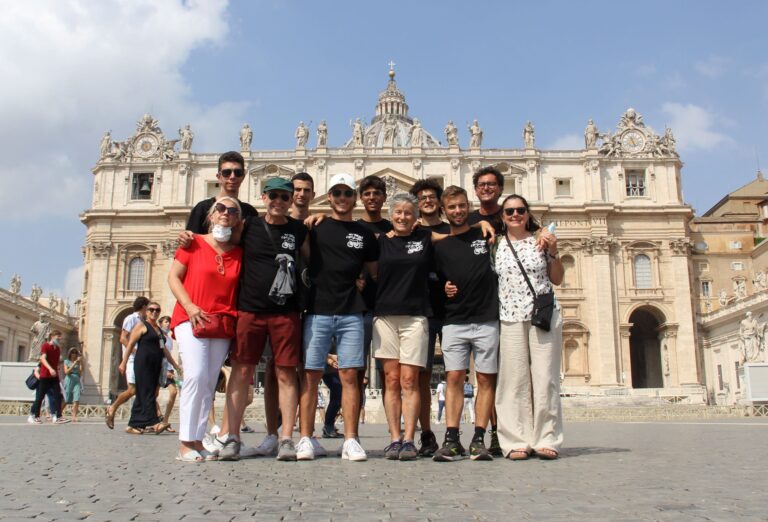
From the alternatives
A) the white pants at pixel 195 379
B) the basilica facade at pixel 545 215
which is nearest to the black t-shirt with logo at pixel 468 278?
the white pants at pixel 195 379

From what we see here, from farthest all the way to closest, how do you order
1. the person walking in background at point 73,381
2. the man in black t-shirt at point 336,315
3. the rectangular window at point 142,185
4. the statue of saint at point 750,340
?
the rectangular window at point 142,185 < the statue of saint at point 750,340 < the person walking in background at point 73,381 < the man in black t-shirt at point 336,315

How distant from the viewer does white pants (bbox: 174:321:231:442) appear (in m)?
6.41

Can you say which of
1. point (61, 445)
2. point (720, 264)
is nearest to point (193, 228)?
point (61, 445)

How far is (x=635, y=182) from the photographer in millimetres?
47281

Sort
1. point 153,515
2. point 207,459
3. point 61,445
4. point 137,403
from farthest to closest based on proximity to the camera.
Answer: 1. point 137,403
2. point 61,445
3. point 207,459
4. point 153,515

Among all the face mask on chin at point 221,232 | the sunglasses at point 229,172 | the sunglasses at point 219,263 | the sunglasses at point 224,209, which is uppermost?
the sunglasses at point 229,172

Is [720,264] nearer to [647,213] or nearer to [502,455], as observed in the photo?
[647,213]

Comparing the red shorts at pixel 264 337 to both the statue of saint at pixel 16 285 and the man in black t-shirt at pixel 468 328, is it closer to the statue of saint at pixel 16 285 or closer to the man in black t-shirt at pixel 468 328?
the man in black t-shirt at pixel 468 328

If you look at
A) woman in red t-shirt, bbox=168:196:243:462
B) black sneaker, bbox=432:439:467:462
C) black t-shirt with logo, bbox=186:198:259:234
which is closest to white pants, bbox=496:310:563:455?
black sneaker, bbox=432:439:467:462

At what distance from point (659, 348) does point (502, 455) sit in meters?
43.0

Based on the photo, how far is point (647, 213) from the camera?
4578 cm

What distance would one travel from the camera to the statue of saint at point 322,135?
155 feet

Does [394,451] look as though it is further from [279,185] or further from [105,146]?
[105,146]

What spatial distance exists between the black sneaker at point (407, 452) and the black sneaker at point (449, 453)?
0.68ft
